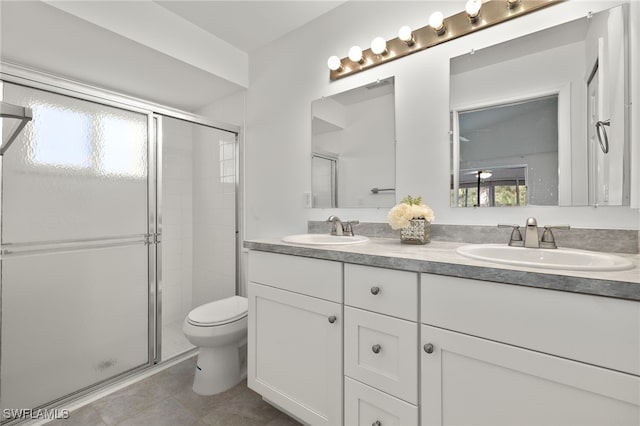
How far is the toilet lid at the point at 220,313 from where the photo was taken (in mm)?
1703

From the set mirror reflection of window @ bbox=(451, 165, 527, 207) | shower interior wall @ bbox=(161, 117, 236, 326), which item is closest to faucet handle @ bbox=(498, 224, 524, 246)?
mirror reflection of window @ bbox=(451, 165, 527, 207)

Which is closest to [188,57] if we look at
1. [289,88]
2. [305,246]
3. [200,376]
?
[289,88]

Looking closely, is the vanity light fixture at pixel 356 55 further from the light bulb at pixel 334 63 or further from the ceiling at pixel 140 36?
the ceiling at pixel 140 36

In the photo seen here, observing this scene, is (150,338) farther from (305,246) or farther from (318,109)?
(318,109)

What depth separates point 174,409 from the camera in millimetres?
1538

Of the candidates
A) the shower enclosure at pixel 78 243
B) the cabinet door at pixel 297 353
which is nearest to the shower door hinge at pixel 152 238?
the shower enclosure at pixel 78 243

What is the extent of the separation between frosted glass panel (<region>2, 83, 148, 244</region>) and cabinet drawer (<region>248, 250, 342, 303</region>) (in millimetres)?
1007

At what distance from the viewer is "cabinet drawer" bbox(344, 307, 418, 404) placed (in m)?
0.96

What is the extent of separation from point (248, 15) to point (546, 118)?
1899 millimetres

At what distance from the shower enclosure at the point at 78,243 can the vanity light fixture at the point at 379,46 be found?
1417mm

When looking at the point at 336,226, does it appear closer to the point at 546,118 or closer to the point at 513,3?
the point at 546,118

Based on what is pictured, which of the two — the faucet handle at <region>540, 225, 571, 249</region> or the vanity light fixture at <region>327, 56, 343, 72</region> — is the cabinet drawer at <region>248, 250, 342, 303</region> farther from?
the vanity light fixture at <region>327, 56, 343, 72</region>

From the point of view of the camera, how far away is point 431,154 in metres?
1.48

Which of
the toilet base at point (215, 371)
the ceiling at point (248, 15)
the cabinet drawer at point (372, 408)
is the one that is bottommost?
the toilet base at point (215, 371)
